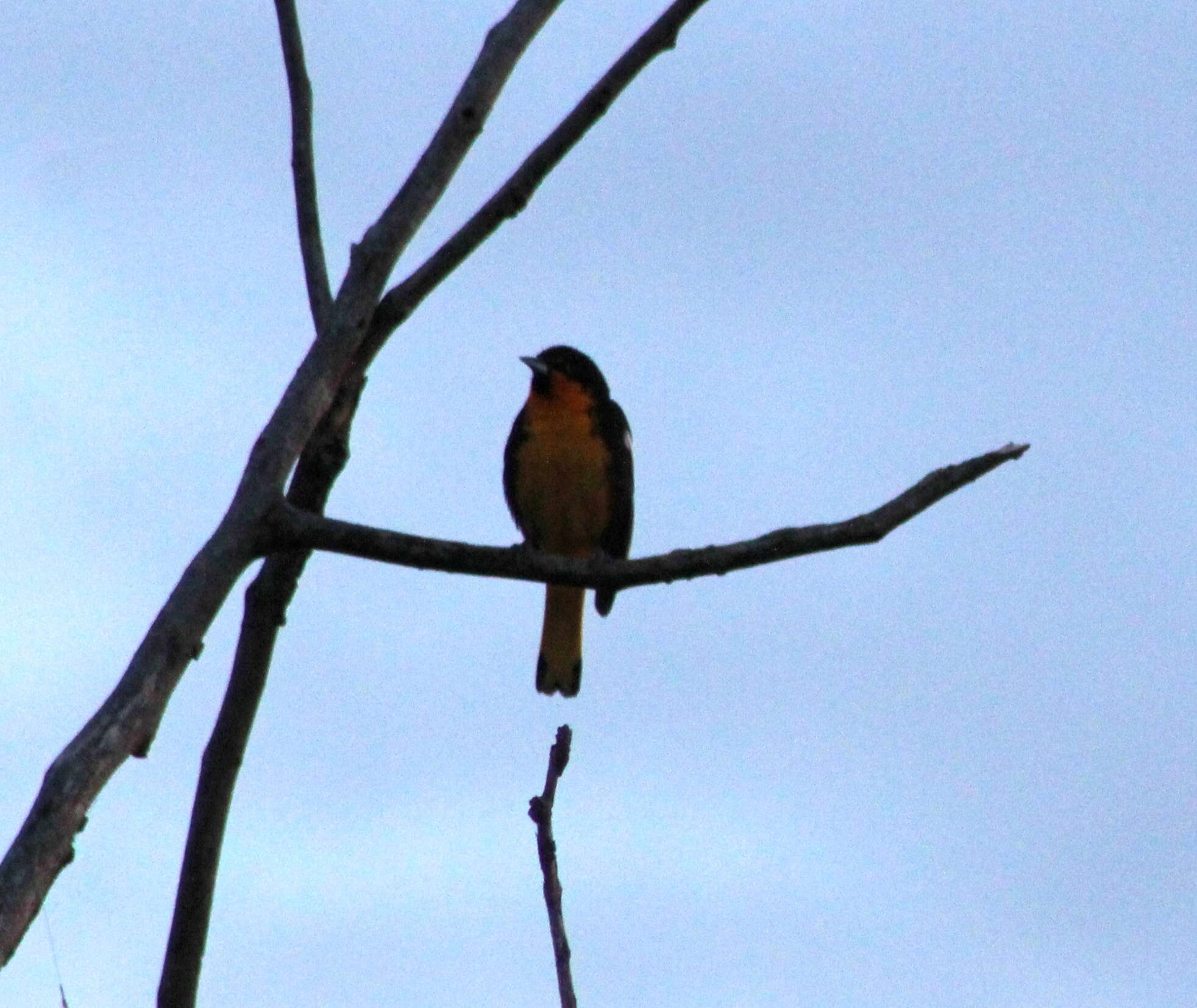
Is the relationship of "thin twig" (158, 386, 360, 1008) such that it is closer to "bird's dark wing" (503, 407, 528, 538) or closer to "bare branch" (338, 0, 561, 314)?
"bare branch" (338, 0, 561, 314)

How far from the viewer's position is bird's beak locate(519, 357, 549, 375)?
8.18 meters

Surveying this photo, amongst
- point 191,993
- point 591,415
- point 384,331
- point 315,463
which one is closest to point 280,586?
point 315,463

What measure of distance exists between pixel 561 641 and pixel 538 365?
1296 millimetres

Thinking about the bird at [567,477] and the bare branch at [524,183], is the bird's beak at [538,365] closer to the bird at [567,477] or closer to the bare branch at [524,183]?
the bird at [567,477]

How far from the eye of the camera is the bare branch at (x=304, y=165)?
11.2 ft

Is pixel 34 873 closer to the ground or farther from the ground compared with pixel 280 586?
closer to the ground

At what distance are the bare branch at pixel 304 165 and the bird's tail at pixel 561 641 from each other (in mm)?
4873

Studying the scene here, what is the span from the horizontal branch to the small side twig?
1.26 ft

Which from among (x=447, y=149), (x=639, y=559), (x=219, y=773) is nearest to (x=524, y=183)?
(x=447, y=149)

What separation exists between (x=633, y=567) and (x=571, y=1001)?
898 millimetres

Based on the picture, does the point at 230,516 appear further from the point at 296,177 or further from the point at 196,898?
the point at 296,177

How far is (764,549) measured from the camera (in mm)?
3068

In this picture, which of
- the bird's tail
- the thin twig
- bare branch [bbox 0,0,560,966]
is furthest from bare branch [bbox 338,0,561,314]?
the bird's tail

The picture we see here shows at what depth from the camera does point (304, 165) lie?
3545 millimetres
